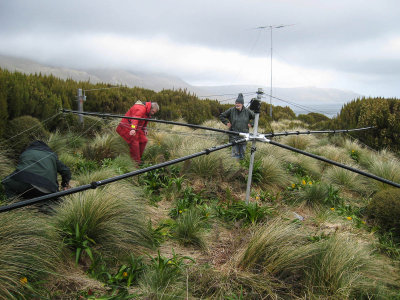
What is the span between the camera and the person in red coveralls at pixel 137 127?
705cm

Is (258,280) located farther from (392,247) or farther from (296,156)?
(296,156)

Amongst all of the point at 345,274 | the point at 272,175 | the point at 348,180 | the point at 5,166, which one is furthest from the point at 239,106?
the point at 345,274

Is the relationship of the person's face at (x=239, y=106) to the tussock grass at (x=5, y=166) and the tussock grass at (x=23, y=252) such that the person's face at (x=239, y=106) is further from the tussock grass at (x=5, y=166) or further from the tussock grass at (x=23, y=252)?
the tussock grass at (x=23, y=252)

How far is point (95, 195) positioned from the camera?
381cm

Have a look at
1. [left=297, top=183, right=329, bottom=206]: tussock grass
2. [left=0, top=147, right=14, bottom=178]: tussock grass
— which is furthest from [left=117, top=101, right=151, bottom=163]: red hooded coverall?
[left=297, top=183, right=329, bottom=206]: tussock grass

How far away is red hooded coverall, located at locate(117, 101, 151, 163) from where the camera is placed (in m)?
7.06

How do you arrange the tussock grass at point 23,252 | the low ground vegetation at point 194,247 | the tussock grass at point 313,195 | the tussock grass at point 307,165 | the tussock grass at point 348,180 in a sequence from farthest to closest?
the tussock grass at point 307,165 → the tussock grass at point 348,180 → the tussock grass at point 313,195 → the low ground vegetation at point 194,247 → the tussock grass at point 23,252

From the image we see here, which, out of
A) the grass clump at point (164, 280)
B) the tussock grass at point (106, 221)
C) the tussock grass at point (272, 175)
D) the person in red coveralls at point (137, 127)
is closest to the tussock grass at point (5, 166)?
the tussock grass at point (106, 221)

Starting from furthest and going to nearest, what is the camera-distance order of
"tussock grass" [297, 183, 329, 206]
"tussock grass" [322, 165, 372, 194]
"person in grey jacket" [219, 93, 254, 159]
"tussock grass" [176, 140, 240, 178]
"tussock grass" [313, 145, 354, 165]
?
"tussock grass" [313, 145, 354, 165] < "person in grey jacket" [219, 93, 254, 159] < "tussock grass" [322, 165, 372, 194] < "tussock grass" [176, 140, 240, 178] < "tussock grass" [297, 183, 329, 206]

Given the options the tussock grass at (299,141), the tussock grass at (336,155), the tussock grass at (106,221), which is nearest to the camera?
the tussock grass at (106,221)

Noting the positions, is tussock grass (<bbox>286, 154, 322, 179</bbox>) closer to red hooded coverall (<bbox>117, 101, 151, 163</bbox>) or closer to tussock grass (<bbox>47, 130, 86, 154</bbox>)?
red hooded coverall (<bbox>117, 101, 151, 163</bbox>)

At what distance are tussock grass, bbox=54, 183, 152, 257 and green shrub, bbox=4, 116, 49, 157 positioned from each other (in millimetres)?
3025

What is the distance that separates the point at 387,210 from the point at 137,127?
5222 mm

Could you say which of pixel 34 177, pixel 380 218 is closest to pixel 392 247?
pixel 380 218
